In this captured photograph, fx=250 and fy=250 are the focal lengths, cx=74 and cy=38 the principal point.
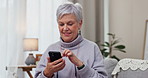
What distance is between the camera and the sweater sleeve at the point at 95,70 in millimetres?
1041

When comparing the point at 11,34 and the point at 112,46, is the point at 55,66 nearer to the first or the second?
the point at 11,34

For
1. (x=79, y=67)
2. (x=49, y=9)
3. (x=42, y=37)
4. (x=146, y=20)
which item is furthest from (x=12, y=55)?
(x=79, y=67)

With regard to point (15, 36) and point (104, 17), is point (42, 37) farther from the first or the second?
point (104, 17)

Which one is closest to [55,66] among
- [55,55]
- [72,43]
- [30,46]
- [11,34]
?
[55,55]

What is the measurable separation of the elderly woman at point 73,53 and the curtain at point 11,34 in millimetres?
2102

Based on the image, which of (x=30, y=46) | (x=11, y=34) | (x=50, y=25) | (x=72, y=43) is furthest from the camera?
(x=50, y=25)

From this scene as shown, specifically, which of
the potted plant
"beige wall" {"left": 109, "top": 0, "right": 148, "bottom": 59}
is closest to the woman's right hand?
the potted plant

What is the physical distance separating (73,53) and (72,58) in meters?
0.08

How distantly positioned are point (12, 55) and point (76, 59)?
235cm

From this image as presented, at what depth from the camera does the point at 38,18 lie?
347 centimetres

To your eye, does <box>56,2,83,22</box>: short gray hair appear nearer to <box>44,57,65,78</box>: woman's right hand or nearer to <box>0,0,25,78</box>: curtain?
<box>44,57,65,78</box>: woman's right hand

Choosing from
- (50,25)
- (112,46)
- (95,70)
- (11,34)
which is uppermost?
(50,25)

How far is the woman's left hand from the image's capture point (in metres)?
1.01

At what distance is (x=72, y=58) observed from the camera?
3.33 ft
